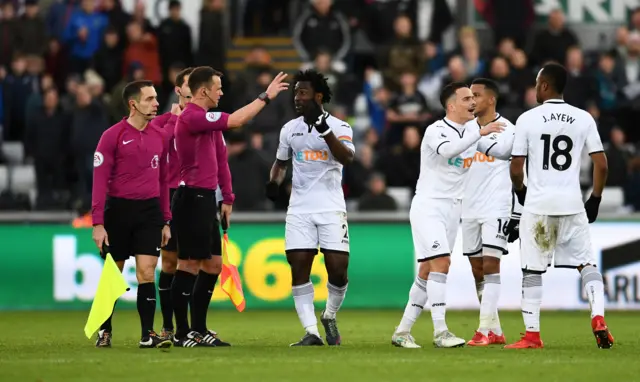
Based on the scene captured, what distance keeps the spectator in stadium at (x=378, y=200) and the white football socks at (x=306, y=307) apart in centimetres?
762

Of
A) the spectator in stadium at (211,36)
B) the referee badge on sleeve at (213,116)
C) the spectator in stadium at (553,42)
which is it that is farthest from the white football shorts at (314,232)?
the spectator in stadium at (553,42)

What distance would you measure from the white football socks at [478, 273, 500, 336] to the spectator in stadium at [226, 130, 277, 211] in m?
7.61

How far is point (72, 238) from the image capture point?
2017 centimetres

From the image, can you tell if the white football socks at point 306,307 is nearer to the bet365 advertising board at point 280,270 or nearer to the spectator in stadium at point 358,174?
the bet365 advertising board at point 280,270

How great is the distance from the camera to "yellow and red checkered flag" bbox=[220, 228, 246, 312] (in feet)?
46.3

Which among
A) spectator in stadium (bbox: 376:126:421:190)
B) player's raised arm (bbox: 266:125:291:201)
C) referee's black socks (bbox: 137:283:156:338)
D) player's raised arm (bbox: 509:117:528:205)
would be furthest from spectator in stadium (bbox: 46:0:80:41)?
player's raised arm (bbox: 509:117:528:205)

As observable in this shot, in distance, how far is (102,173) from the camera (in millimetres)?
13000

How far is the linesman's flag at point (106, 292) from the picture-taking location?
13.0 meters

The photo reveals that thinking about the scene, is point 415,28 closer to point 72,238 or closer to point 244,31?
point 244,31

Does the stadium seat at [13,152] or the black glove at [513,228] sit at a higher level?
the black glove at [513,228]

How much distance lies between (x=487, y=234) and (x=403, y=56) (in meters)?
10.1

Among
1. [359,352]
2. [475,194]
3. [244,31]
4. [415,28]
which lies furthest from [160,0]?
[359,352]

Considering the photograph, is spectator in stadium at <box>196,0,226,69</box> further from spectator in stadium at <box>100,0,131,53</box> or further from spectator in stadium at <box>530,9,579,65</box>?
spectator in stadium at <box>530,9,579,65</box>

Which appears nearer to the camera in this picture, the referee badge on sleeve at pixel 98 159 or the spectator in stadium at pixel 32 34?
the referee badge on sleeve at pixel 98 159
